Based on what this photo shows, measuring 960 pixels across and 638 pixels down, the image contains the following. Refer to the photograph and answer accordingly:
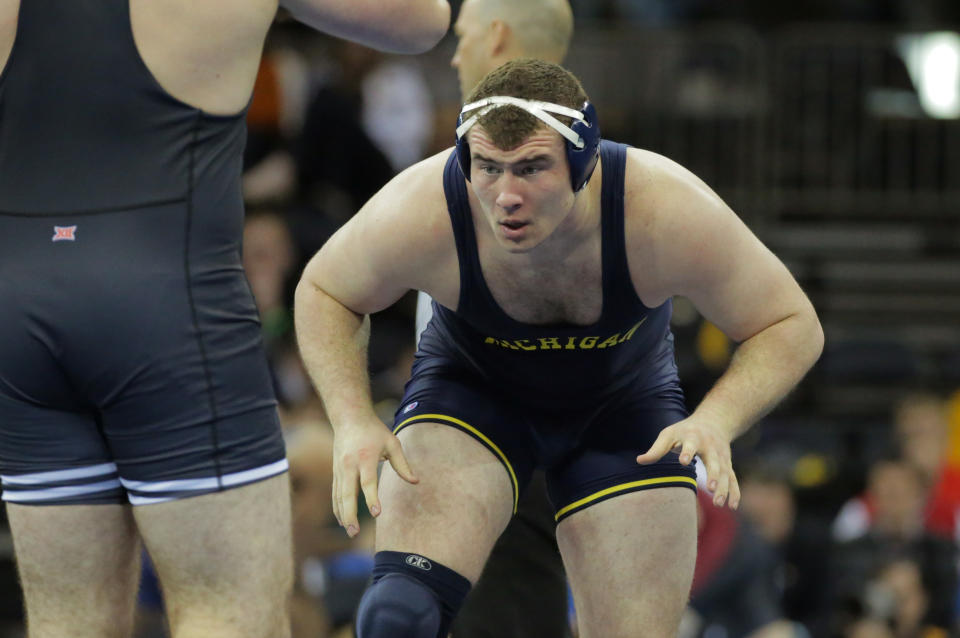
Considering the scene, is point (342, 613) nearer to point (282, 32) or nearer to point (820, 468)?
point (820, 468)

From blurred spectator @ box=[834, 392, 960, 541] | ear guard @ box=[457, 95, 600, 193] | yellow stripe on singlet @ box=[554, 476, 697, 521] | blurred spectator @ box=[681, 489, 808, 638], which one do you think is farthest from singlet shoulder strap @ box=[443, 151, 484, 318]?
blurred spectator @ box=[834, 392, 960, 541]

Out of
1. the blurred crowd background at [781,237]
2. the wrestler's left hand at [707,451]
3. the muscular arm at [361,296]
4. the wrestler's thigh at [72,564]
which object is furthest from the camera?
the blurred crowd background at [781,237]

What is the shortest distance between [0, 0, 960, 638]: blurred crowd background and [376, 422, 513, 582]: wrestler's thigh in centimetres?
247

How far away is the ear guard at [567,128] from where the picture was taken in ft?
12.5

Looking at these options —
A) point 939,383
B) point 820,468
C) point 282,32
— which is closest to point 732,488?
point 820,468

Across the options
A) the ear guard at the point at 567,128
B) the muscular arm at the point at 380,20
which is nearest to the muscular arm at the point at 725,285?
the ear guard at the point at 567,128

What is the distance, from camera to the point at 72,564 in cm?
348

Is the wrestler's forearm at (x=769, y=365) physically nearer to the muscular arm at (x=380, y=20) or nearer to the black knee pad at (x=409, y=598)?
the black knee pad at (x=409, y=598)

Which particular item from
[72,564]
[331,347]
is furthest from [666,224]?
[72,564]

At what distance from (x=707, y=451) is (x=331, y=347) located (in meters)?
1.12

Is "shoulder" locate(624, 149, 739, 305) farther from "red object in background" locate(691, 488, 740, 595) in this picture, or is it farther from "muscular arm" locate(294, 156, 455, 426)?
"red object in background" locate(691, 488, 740, 595)

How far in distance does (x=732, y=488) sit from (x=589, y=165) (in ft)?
2.98

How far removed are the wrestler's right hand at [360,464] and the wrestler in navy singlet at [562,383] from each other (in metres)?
0.24

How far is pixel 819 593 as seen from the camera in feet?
29.7
